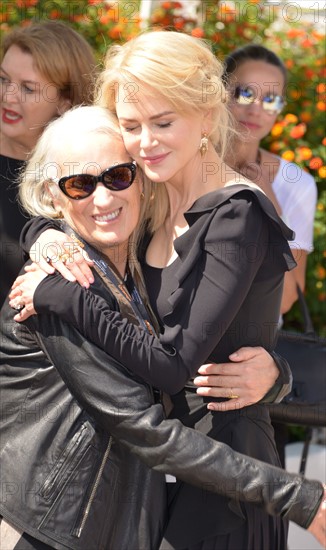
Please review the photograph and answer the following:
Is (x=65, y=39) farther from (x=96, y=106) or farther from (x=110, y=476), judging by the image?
(x=110, y=476)

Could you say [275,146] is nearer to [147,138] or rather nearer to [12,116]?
[12,116]

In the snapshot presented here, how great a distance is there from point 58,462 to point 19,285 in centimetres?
46

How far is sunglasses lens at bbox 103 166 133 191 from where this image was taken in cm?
236

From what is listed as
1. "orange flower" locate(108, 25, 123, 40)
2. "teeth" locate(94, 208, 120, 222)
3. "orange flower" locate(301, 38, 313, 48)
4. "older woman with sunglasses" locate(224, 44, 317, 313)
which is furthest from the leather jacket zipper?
"orange flower" locate(301, 38, 313, 48)

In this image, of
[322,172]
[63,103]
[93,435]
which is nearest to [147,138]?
[93,435]

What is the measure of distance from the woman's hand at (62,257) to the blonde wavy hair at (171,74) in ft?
1.37

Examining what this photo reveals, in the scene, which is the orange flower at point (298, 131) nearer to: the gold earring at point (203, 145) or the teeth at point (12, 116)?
the teeth at point (12, 116)

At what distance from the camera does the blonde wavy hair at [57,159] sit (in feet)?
7.88

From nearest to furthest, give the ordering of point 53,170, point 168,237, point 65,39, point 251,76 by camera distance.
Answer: point 53,170 < point 168,237 < point 65,39 < point 251,76

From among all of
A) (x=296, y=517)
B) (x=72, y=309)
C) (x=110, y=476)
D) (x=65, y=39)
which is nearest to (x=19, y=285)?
(x=72, y=309)

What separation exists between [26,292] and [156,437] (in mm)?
487

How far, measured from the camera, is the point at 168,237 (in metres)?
2.62

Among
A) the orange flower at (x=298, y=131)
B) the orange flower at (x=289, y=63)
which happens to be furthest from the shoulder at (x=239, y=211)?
the orange flower at (x=289, y=63)

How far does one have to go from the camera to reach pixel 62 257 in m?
2.26
